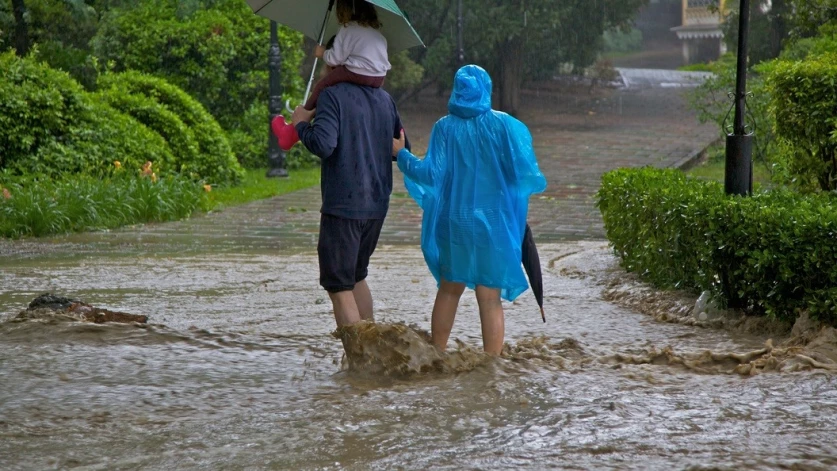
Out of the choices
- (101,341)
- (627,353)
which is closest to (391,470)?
(627,353)

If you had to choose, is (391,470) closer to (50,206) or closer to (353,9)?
(353,9)

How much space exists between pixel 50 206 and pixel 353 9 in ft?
23.0

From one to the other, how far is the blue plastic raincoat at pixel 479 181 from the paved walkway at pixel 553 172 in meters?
5.45

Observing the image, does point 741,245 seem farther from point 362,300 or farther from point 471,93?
point 362,300

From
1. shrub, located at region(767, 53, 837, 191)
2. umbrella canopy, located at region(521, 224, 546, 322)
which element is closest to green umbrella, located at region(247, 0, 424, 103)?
umbrella canopy, located at region(521, 224, 546, 322)

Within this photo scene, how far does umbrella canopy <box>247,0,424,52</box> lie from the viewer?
18.4 ft

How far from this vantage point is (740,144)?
7.25 metres

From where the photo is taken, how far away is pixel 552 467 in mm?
4051

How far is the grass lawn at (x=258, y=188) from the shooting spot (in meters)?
14.7

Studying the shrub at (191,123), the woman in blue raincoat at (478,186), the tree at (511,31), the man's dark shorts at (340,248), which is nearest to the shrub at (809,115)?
the woman in blue raincoat at (478,186)

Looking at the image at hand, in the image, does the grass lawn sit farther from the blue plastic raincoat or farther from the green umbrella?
the blue plastic raincoat

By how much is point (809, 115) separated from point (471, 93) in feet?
12.1

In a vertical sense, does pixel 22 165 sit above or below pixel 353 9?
below

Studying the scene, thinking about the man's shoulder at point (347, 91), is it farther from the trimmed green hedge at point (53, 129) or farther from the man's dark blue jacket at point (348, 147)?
the trimmed green hedge at point (53, 129)
